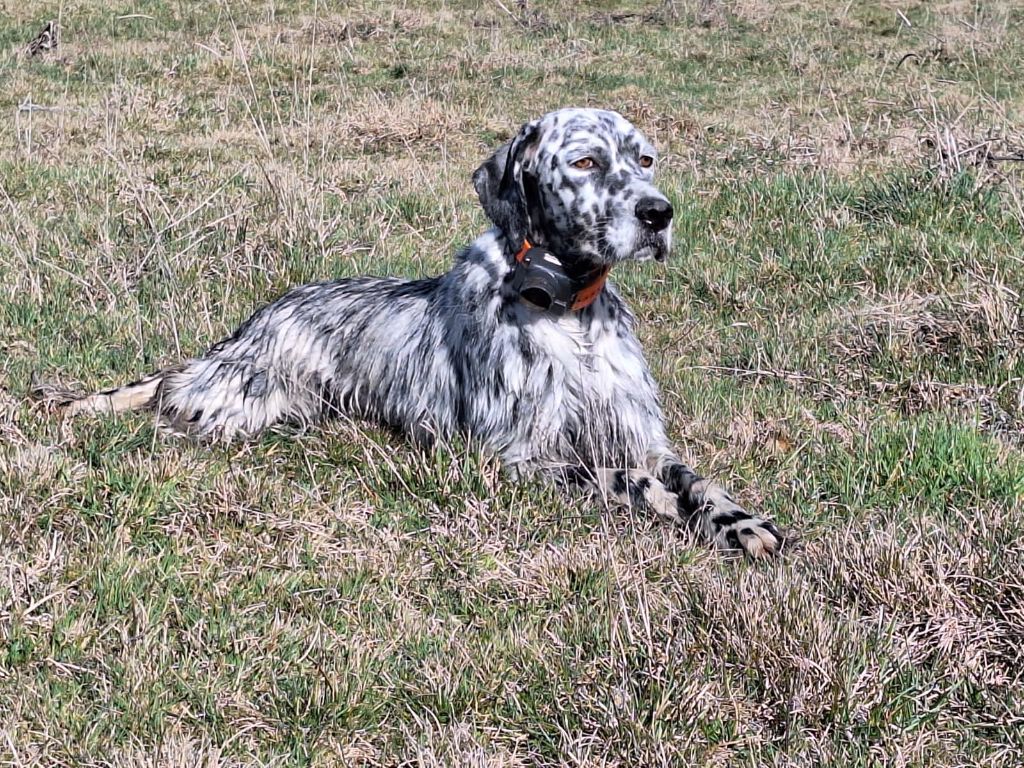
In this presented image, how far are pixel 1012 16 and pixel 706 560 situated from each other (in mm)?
16842

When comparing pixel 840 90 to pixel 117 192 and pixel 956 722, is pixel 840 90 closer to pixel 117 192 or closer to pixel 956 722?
pixel 117 192

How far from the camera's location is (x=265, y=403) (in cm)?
496

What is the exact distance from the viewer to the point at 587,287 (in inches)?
167

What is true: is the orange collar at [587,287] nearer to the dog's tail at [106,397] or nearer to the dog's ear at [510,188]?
the dog's ear at [510,188]

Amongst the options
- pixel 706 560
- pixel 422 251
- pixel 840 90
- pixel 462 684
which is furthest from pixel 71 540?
pixel 840 90

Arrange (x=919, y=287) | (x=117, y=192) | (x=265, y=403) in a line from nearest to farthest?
(x=265, y=403) → (x=919, y=287) → (x=117, y=192)

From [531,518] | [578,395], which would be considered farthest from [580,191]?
[531,518]

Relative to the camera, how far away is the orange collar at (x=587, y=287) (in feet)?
13.9

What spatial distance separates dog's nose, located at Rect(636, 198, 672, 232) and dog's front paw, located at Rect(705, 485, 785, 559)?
0.96 meters

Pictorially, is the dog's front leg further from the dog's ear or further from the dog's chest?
the dog's ear

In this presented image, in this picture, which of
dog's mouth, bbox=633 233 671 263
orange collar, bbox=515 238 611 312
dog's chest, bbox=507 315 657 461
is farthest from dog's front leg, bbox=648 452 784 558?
dog's mouth, bbox=633 233 671 263

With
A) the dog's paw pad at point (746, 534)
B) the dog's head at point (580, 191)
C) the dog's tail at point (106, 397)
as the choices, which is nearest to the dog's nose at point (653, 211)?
the dog's head at point (580, 191)

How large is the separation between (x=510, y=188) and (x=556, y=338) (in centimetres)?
62

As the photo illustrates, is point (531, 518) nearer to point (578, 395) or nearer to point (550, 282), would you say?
point (578, 395)
